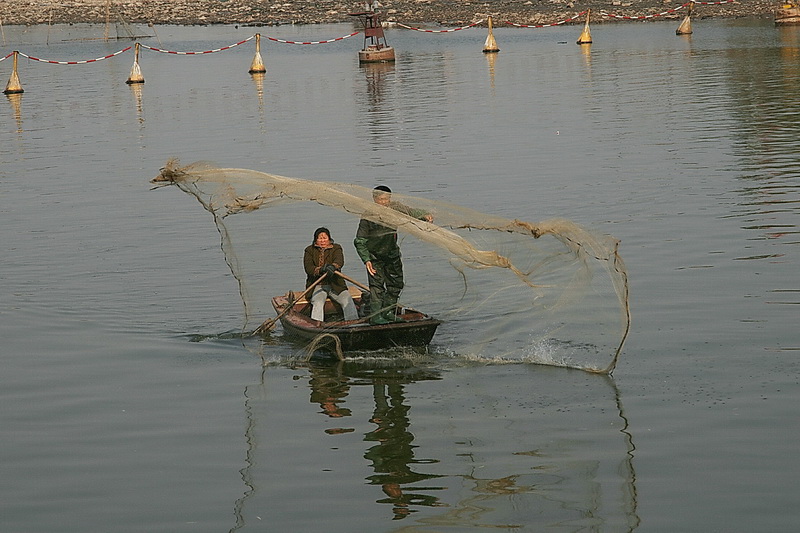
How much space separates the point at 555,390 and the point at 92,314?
604cm

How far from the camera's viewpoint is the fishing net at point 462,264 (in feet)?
35.4

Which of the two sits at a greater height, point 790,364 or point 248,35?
point 248,35

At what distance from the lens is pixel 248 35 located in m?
70.6

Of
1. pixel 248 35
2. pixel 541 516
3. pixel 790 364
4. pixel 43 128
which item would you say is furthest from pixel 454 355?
pixel 248 35

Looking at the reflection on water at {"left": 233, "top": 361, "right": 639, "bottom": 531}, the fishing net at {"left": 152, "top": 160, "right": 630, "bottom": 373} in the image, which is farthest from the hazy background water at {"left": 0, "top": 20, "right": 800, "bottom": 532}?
the fishing net at {"left": 152, "top": 160, "right": 630, "bottom": 373}

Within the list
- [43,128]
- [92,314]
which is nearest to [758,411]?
[92,314]

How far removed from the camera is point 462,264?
11.2m

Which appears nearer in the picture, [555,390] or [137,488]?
[137,488]

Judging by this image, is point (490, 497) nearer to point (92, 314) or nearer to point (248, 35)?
point (92, 314)

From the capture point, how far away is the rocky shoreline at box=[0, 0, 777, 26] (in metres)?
72.0

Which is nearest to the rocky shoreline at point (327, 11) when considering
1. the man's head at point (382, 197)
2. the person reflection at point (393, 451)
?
the man's head at point (382, 197)

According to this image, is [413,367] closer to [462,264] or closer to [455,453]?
[462,264]

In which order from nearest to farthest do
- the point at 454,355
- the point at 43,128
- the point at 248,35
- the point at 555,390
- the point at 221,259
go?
the point at 555,390
the point at 454,355
the point at 221,259
the point at 43,128
the point at 248,35

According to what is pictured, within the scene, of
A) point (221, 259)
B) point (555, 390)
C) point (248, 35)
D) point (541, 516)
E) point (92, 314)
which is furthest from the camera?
point (248, 35)
